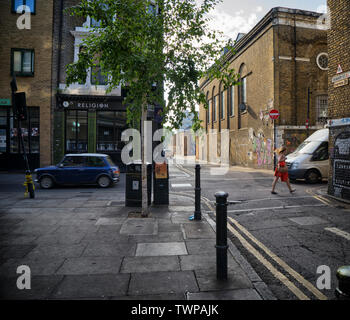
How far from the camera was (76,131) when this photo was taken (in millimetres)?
19031

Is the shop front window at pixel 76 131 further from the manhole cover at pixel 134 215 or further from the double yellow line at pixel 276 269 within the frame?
the double yellow line at pixel 276 269

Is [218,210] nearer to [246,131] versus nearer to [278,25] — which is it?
[278,25]

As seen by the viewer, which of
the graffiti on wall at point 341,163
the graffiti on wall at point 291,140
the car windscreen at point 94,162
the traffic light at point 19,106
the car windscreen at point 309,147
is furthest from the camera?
the graffiti on wall at point 291,140

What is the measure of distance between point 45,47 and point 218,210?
19.1 meters

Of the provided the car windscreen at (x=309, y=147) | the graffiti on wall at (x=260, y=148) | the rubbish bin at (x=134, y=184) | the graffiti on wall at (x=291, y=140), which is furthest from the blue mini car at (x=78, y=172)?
the graffiti on wall at (x=291, y=140)

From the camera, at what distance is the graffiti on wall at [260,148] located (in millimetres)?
19292

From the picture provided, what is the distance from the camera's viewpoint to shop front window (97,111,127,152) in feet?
63.4

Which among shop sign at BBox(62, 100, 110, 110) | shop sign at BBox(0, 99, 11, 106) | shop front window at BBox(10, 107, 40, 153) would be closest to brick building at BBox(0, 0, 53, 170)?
shop front window at BBox(10, 107, 40, 153)

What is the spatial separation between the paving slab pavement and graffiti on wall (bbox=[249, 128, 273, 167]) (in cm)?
1382

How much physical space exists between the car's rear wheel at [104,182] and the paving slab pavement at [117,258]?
16.2 ft

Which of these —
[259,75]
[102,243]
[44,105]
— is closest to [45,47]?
[44,105]
